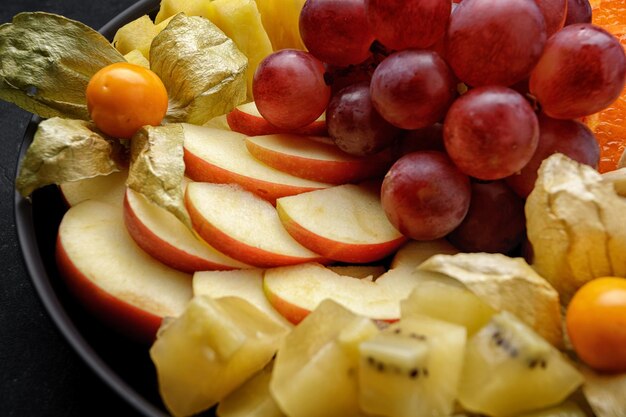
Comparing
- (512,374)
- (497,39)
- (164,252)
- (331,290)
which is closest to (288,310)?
(331,290)

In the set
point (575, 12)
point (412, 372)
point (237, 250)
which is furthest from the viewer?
point (575, 12)

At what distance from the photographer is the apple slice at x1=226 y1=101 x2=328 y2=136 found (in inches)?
41.9

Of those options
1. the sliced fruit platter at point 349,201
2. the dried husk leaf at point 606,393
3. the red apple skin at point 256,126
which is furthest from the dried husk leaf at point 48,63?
the dried husk leaf at point 606,393

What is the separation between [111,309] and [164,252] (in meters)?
0.09

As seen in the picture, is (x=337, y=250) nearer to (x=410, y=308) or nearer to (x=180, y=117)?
(x=410, y=308)

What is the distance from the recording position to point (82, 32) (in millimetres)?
1077

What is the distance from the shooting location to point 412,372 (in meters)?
0.66

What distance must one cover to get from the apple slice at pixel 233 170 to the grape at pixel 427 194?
138mm

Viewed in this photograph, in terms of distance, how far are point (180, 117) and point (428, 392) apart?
564 millimetres

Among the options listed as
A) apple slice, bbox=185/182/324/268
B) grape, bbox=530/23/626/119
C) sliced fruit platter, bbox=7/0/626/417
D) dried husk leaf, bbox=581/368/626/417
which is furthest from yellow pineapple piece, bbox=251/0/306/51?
dried husk leaf, bbox=581/368/626/417

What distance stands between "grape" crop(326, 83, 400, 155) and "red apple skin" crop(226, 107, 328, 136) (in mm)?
80

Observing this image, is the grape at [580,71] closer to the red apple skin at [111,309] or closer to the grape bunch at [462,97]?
the grape bunch at [462,97]

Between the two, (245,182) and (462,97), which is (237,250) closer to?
(245,182)

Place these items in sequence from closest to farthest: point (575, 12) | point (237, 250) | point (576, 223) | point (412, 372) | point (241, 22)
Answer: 1. point (412, 372)
2. point (576, 223)
3. point (237, 250)
4. point (575, 12)
5. point (241, 22)
